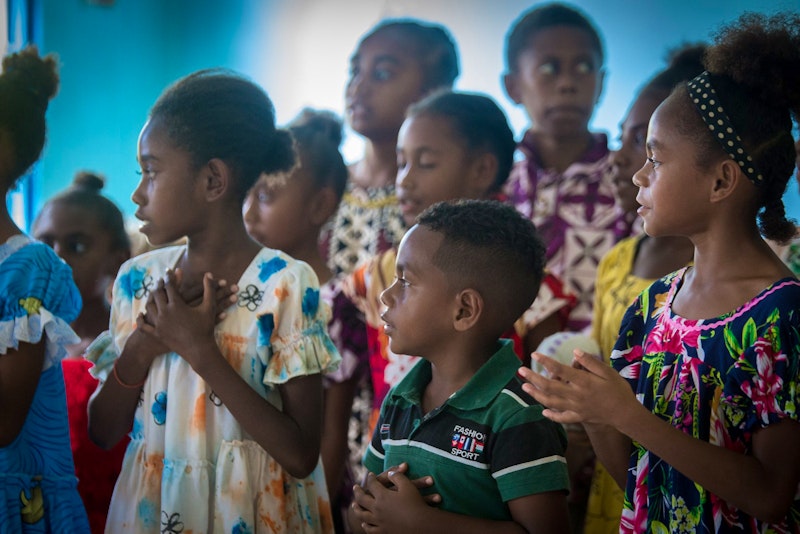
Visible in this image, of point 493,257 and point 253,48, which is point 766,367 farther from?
point 253,48

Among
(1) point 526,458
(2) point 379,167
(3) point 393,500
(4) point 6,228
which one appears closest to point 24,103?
(4) point 6,228

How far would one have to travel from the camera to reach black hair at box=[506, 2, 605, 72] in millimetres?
3102

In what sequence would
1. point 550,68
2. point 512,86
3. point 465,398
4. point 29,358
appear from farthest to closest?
point 512,86 → point 550,68 → point 29,358 → point 465,398

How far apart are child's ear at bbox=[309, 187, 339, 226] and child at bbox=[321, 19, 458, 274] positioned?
0.69 ft

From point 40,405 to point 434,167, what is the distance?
1241 millimetres

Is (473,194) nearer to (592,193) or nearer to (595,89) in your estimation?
(592,193)

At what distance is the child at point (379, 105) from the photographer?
306 centimetres

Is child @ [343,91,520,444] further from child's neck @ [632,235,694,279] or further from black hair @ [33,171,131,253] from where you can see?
black hair @ [33,171,131,253]

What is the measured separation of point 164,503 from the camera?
65.0 inches

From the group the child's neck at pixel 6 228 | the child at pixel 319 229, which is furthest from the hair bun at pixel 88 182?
the child's neck at pixel 6 228

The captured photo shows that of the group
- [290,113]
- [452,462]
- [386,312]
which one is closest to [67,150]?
[290,113]

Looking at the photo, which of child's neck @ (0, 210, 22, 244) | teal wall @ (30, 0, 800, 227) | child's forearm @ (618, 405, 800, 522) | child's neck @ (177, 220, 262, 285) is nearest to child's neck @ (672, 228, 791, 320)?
child's forearm @ (618, 405, 800, 522)

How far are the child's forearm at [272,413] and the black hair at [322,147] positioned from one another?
126 centimetres

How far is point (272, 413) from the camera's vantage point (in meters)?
1.65
